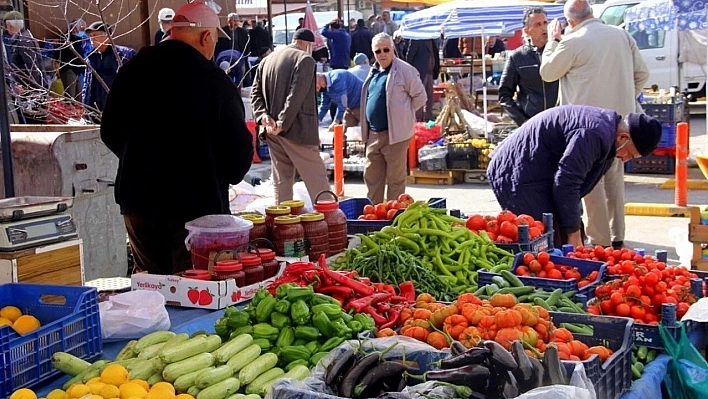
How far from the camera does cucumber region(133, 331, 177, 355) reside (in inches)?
135

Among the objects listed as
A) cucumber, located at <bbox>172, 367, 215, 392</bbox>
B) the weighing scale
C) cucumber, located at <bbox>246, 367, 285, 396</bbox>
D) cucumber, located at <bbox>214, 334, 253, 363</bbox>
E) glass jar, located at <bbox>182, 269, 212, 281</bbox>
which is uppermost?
the weighing scale

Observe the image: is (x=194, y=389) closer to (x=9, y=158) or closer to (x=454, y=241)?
(x=454, y=241)

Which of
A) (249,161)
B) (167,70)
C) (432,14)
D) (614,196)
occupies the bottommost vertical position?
(614,196)

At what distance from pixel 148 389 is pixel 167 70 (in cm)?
237

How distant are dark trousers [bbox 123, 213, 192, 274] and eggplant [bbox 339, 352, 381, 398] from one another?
2126 millimetres

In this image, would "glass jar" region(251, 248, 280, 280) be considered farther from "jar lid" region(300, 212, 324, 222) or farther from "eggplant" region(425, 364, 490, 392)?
"eggplant" region(425, 364, 490, 392)

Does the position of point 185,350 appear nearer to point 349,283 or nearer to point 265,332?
point 265,332

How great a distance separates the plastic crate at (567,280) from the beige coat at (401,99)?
462 centimetres

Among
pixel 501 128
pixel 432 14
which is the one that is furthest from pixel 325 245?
pixel 432 14

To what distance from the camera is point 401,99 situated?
9.52 metres

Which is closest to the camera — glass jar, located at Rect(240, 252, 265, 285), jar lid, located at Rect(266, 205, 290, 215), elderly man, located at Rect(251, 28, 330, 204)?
glass jar, located at Rect(240, 252, 265, 285)

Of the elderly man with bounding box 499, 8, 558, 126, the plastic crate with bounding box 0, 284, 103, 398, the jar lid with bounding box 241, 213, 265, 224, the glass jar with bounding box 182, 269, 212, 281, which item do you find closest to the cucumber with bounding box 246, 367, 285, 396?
the plastic crate with bounding box 0, 284, 103, 398

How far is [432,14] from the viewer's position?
15.8 meters

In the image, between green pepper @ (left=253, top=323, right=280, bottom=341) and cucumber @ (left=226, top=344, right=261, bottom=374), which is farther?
green pepper @ (left=253, top=323, right=280, bottom=341)
